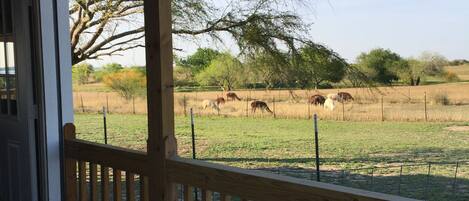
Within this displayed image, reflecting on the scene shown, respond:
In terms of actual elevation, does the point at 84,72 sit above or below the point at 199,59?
below

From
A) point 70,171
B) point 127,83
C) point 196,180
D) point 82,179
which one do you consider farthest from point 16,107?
point 127,83

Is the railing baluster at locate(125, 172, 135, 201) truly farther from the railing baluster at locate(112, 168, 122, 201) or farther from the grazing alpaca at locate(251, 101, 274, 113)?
the grazing alpaca at locate(251, 101, 274, 113)

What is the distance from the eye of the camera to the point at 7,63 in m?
2.49

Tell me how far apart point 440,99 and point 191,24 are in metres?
2.92

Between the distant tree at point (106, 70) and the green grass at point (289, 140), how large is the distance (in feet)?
1.80

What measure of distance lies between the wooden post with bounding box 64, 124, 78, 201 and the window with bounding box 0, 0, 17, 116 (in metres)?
0.41

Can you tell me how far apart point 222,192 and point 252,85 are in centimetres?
450

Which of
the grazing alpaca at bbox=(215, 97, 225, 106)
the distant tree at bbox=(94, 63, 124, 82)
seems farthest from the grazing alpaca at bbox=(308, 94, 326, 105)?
the distant tree at bbox=(94, 63, 124, 82)

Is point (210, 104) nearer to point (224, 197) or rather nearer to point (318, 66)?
point (318, 66)

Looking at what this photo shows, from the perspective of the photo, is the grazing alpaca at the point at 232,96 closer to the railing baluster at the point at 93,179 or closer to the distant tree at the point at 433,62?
the distant tree at the point at 433,62

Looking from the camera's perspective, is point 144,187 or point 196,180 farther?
point 144,187

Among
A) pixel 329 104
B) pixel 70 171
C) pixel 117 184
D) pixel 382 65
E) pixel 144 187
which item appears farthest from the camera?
pixel 329 104

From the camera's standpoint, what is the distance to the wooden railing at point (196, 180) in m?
1.20

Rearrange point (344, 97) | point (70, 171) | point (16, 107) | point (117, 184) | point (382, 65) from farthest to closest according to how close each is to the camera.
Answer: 1. point (344, 97)
2. point (382, 65)
3. point (16, 107)
4. point (70, 171)
5. point (117, 184)
